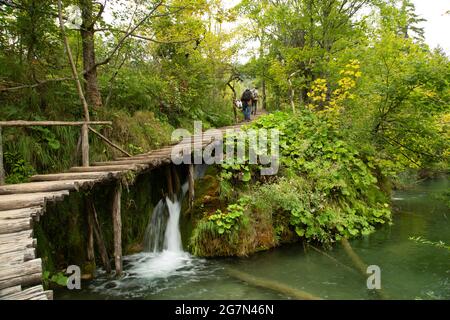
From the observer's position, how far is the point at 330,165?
11484mm

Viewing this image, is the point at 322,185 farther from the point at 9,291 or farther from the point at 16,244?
the point at 9,291

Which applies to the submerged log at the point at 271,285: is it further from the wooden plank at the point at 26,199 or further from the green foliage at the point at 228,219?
the wooden plank at the point at 26,199

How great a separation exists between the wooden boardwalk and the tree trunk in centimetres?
302

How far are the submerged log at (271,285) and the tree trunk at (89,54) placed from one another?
19.4ft

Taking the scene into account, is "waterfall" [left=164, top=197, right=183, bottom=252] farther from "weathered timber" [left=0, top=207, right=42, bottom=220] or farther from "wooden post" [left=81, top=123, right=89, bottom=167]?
"weathered timber" [left=0, top=207, right=42, bottom=220]

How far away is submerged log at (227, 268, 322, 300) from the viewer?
6.97m

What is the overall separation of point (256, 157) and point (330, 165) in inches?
98.2

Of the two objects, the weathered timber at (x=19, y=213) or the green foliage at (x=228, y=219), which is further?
the green foliage at (x=228, y=219)

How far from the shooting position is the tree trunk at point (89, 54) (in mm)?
9227

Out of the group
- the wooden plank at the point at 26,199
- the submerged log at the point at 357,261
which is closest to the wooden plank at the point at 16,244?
the wooden plank at the point at 26,199

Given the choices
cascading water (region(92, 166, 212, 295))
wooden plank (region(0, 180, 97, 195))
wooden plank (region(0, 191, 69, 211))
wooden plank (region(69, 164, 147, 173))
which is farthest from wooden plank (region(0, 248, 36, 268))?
cascading water (region(92, 166, 212, 295))
